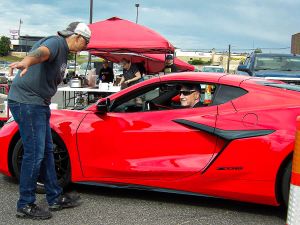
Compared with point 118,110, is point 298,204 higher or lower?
lower

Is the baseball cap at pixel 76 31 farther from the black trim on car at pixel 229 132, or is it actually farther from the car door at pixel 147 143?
the black trim on car at pixel 229 132

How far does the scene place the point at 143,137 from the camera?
3.98m

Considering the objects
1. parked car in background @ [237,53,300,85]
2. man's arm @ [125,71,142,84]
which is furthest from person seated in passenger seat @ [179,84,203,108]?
parked car in background @ [237,53,300,85]

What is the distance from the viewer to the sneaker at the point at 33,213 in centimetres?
367

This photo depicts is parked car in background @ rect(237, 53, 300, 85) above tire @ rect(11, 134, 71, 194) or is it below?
above

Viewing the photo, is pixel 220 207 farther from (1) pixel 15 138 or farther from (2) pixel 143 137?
(1) pixel 15 138

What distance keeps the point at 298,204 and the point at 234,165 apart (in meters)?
1.18

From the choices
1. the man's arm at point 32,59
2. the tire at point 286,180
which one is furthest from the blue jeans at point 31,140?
the tire at point 286,180

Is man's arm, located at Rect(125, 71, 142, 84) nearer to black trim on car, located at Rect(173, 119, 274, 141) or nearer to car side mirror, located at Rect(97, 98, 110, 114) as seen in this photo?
car side mirror, located at Rect(97, 98, 110, 114)

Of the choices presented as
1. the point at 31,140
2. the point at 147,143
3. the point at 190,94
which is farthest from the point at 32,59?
the point at 190,94

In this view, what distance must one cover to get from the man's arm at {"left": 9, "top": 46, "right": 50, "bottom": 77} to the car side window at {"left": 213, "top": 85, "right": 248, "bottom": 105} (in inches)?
62.1

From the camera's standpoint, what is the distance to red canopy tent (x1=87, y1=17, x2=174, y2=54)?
33.2 ft

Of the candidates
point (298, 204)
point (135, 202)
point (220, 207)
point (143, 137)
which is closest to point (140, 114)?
point (143, 137)

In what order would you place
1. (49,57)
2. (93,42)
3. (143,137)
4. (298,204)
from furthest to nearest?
(93,42) → (143,137) → (49,57) → (298,204)
